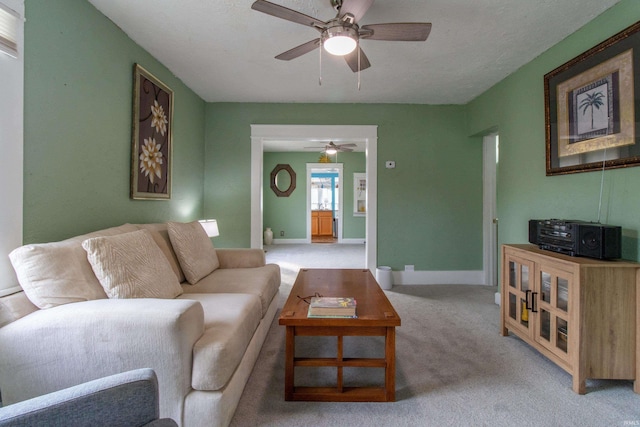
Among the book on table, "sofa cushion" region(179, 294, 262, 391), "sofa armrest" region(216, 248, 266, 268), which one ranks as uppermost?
"sofa armrest" region(216, 248, 266, 268)

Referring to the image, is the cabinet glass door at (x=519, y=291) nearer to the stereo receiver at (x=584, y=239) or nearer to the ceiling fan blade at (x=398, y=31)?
the stereo receiver at (x=584, y=239)

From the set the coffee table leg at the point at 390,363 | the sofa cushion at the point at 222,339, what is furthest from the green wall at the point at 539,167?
the sofa cushion at the point at 222,339

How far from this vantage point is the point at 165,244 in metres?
2.24

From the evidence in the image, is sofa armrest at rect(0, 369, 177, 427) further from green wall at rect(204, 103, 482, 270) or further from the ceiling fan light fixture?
green wall at rect(204, 103, 482, 270)

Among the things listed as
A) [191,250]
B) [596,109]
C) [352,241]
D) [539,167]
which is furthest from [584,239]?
[352,241]

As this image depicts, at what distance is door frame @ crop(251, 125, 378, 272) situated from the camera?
383cm

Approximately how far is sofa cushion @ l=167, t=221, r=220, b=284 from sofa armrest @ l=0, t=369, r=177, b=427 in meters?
1.46

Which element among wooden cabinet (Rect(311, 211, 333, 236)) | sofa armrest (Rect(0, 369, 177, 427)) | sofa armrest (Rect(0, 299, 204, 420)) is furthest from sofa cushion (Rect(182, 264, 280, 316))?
wooden cabinet (Rect(311, 211, 333, 236))

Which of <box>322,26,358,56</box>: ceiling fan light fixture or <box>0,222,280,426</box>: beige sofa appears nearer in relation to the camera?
<box>0,222,280,426</box>: beige sofa

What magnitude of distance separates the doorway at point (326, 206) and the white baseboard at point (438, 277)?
3.99 m

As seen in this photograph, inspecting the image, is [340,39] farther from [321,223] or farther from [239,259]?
[321,223]

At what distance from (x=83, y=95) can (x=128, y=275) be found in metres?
1.27

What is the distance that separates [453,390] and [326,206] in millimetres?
8022

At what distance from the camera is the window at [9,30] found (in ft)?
4.54
